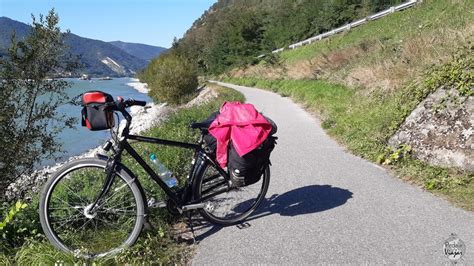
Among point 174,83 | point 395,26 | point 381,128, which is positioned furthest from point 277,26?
point 381,128

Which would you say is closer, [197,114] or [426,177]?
[426,177]

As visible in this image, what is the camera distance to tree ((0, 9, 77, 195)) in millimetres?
4992

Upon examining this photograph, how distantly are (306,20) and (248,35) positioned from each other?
36.7 ft

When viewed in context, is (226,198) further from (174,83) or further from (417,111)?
(174,83)

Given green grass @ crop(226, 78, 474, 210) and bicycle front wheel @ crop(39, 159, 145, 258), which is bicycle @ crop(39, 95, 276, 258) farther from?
green grass @ crop(226, 78, 474, 210)

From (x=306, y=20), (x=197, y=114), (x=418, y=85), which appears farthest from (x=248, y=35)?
(x=418, y=85)

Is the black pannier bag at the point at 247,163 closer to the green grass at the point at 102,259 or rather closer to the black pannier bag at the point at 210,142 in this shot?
the black pannier bag at the point at 210,142

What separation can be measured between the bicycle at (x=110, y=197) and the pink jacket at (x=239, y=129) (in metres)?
0.16

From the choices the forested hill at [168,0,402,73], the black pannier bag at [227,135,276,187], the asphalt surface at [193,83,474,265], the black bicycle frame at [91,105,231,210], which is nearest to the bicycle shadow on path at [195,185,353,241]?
the asphalt surface at [193,83,474,265]

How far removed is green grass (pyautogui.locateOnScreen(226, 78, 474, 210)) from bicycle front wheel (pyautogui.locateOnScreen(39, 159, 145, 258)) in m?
3.68

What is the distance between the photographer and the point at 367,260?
3.28 meters

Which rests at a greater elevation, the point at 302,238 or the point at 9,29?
the point at 9,29

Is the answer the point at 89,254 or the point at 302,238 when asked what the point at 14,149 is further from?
the point at 302,238

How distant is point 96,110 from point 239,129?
4.33 ft
